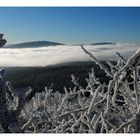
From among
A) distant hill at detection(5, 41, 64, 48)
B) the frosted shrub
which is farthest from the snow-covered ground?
the frosted shrub

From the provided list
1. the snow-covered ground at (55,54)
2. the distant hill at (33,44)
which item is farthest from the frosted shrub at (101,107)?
the distant hill at (33,44)

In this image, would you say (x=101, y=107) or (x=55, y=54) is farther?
(x=55, y=54)

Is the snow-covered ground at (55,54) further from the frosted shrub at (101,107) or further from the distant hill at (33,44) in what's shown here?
the frosted shrub at (101,107)

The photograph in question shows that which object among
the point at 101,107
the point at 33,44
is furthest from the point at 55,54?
the point at 101,107

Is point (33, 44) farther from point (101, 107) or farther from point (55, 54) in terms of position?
point (101, 107)

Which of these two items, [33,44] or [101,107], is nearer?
[101,107]

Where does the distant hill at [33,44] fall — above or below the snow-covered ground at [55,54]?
above

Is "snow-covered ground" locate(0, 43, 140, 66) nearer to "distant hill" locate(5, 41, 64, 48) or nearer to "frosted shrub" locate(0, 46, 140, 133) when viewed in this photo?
"distant hill" locate(5, 41, 64, 48)
